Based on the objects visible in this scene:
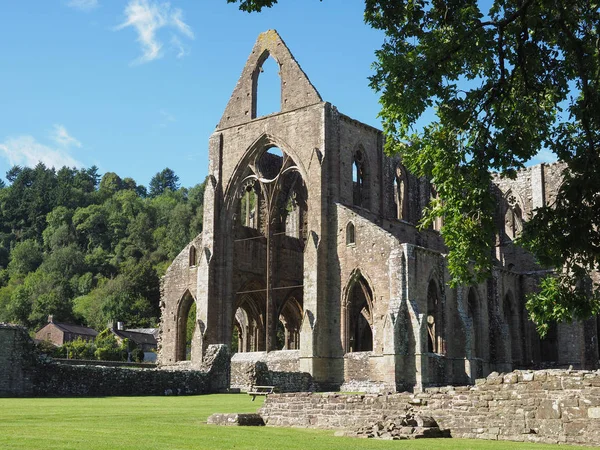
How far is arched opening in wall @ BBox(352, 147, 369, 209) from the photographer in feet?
129

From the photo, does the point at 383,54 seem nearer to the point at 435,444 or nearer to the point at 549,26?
the point at 549,26

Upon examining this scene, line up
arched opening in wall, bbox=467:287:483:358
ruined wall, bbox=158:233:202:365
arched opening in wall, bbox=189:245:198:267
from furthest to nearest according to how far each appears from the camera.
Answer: arched opening in wall, bbox=189:245:198:267 < ruined wall, bbox=158:233:202:365 < arched opening in wall, bbox=467:287:483:358

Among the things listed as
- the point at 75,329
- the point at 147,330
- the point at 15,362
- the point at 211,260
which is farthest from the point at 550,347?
the point at 75,329

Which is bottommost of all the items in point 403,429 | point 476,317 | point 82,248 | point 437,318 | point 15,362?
point 403,429

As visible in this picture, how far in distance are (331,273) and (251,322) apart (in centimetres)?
961

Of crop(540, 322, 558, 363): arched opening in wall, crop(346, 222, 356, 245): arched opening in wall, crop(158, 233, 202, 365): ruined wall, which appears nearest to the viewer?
crop(346, 222, 356, 245): arched opening in wall

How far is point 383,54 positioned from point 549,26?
2.81 meters

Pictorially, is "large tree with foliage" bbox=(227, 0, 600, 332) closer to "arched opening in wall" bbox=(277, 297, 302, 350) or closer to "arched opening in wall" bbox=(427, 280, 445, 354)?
"arched opening in wall" bbox=(427, 280, 445, 354)

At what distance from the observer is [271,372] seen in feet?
103

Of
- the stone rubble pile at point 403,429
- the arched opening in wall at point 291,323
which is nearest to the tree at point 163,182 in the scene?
the arched opening in wall at point 291,323

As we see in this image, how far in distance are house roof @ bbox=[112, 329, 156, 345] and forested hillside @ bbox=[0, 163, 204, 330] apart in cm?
694

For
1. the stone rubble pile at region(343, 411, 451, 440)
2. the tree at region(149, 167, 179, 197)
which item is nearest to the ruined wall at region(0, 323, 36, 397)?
the stone rubble pile at region(343, 411, 451, 440)

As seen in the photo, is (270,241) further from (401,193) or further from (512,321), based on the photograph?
(512,321)

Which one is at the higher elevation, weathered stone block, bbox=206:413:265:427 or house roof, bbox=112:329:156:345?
house roof, bbox=112:329:156:345
